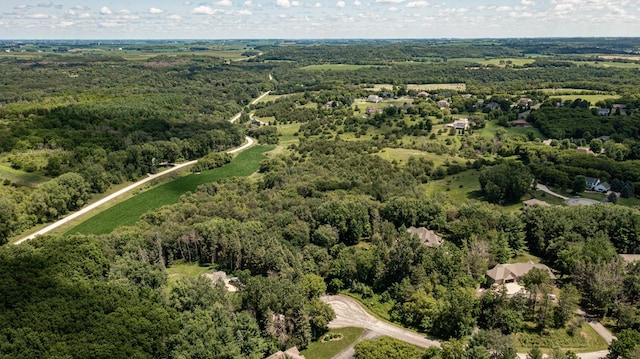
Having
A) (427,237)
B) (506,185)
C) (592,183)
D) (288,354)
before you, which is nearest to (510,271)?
(427,237)

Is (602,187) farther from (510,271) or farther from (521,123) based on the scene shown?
(521,123)

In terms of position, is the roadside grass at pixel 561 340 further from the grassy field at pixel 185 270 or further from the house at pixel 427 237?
the grassy field at pixel 185 270

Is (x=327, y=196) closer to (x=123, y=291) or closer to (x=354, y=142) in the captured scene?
(x=123, y=291)

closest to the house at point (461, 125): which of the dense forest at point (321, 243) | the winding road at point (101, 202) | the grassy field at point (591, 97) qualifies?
the dense forest at point (321, 243)

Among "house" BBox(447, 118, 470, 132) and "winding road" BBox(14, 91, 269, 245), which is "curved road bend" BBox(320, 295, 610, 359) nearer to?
"winding road" BBox(14, 91, 269, 245)

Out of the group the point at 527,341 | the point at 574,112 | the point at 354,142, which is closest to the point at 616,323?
the point at 527,341

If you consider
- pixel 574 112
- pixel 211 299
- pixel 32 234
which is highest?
pixel 574 112

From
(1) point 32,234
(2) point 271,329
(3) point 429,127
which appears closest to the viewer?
(2) point 271,329
